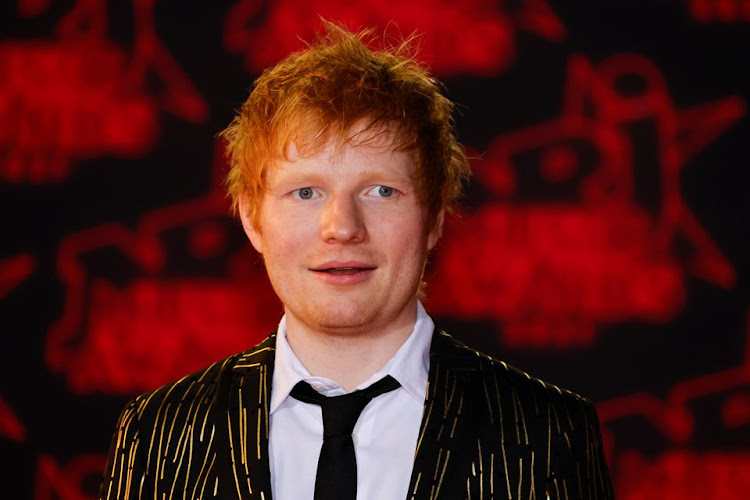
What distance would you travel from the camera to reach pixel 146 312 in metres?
2.78

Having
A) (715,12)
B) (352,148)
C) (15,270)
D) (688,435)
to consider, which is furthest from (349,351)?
(715,12)

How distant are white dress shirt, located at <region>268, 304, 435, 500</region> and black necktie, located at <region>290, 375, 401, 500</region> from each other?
0.01m

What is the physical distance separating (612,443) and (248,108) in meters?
1.51

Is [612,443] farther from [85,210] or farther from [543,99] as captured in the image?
[85,210]

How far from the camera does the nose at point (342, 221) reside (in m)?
1.48

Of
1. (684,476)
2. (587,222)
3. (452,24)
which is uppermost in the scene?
(452,24)

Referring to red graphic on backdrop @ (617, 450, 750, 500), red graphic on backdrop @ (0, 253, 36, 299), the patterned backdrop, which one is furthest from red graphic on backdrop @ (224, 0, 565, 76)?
red graphic on backdrop @ (617, 450, 750, 500)

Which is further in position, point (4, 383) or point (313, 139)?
point (4, 383)

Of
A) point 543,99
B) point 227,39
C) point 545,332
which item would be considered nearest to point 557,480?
point 545,332

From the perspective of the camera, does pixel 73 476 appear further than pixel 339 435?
A: Yes

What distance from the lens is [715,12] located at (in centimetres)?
274

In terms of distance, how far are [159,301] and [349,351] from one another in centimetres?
134

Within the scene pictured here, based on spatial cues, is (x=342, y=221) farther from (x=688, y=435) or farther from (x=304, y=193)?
(x=688, y=435)

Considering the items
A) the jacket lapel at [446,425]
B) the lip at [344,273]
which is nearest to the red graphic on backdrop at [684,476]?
the jacket lapel at [446,425]
